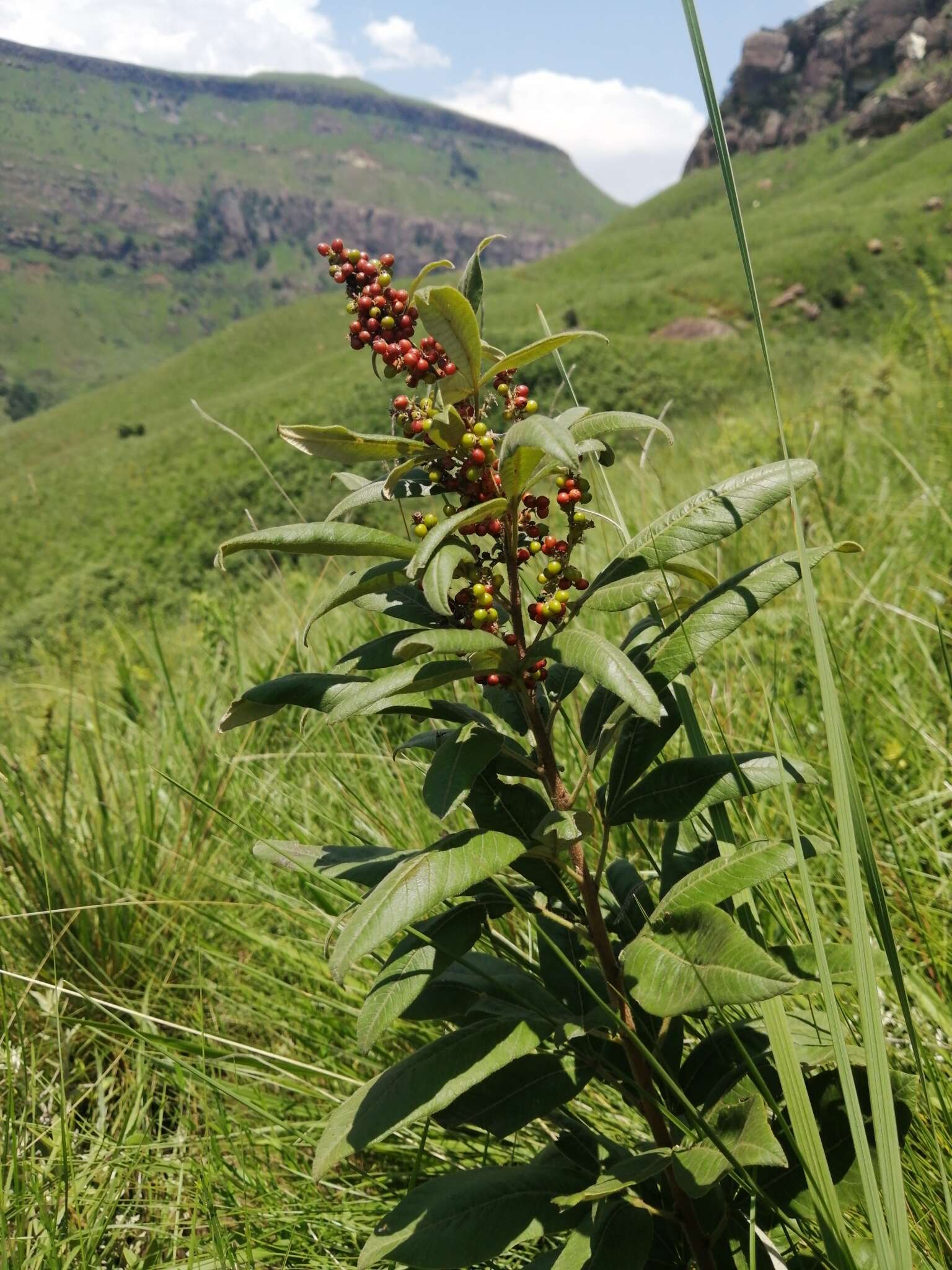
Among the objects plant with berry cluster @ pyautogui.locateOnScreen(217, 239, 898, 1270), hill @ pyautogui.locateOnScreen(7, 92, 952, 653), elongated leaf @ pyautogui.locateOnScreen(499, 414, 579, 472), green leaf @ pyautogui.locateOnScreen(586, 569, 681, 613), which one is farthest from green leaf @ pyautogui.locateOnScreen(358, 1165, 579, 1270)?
hill @ pyautogui.locateOnScreen(7, 92, 952, 653)

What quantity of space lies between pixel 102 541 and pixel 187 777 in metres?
20.4

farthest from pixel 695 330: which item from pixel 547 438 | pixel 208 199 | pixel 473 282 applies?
pixel 208 199

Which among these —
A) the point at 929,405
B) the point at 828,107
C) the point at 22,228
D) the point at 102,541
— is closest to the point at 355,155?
the point at 22,228

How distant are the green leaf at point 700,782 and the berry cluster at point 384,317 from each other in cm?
47

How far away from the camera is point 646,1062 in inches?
38.0

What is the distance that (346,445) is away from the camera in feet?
3.02

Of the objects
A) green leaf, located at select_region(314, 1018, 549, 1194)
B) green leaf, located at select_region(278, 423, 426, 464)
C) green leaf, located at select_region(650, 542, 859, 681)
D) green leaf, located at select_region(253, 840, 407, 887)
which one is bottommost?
green leaf, located at select_region(314, 1018, 549, 1194)

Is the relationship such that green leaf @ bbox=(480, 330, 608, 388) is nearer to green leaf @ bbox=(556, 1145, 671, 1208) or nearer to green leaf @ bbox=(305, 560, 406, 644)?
green leaf @ bbox=(305, 560, 406, 644)

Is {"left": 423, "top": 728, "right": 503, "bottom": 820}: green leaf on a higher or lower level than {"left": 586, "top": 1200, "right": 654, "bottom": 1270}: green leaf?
higher

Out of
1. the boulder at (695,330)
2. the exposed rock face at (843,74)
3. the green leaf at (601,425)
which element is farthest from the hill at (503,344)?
the exposed rock face at (843,74)

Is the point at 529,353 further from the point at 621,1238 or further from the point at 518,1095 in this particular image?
the point at 621,1238

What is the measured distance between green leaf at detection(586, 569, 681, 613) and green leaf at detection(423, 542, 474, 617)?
0.14m

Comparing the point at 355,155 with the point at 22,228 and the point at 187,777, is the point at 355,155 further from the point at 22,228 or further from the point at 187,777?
the point at 187,777

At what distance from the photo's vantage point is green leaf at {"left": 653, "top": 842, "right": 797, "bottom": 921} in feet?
2.62
